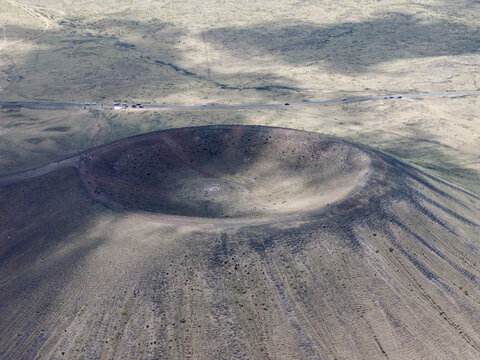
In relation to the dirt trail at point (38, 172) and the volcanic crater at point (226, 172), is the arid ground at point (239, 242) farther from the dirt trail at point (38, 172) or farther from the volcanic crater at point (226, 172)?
the dirt trail at point (38, 172)

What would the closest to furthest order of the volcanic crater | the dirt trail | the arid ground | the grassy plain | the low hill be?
the low hill
the arid ground
the volcanic crater
the dirt trail
the grassy plain

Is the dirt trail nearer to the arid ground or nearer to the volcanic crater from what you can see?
the arid ground

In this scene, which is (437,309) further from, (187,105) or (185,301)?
(187,105)

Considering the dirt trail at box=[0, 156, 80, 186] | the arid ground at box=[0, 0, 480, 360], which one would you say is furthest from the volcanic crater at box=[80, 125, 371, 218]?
the dirt trail at box=[0, 156, 80, 186]

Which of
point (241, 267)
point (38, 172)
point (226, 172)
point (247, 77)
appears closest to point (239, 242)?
point (241, 267)

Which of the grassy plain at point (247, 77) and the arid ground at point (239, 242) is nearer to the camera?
the arid ground at point (239, 242)

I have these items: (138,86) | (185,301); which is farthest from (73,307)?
(138,86)

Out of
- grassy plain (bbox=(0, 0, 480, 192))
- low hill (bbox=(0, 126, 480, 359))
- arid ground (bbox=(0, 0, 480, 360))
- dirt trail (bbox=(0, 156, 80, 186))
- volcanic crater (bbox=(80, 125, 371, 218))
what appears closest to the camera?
low hill (bbox=(0, 126, 480, 359))

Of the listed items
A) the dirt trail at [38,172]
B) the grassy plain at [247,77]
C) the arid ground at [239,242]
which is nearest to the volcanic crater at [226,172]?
the arid ground at [239,242]

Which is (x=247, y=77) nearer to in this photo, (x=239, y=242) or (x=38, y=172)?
(x=38, y=172)
